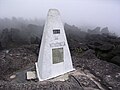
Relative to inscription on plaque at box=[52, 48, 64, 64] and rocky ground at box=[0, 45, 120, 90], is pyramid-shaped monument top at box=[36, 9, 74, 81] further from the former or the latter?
rocky ground at box=[0, 45, 120, 90]

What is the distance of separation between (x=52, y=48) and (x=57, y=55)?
579 millimetres

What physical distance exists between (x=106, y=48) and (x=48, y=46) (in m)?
14.9

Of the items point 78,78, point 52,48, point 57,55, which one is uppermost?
point 52,48

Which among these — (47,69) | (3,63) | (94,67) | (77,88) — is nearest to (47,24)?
(47,69)

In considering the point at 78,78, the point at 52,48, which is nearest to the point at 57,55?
the point at 52,48

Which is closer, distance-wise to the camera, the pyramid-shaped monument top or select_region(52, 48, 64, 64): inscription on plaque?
the pyramid-shaped monument top

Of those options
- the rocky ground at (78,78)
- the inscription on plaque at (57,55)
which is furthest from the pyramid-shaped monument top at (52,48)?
the rocky ground at (78,78)

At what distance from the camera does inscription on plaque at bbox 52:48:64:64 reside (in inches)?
404

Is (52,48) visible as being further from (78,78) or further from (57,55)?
(78,78)

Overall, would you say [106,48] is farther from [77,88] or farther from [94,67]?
[77,88]

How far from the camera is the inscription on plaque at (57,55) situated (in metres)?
10.3

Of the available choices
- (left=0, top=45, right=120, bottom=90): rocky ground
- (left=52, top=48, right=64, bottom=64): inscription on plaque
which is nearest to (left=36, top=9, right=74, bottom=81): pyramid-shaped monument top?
(left=52, top=48, right=64, bottom=64): inscription on plaque

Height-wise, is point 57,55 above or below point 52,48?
below

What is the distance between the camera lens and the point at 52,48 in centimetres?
1020
